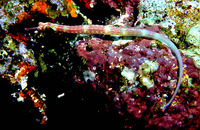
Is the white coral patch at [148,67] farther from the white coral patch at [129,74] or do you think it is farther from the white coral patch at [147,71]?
the white coral patch at [129,74]

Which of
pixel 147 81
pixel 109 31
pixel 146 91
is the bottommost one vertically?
Result: pixel 146 91

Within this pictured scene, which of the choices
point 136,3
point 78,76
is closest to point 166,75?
point 78,76

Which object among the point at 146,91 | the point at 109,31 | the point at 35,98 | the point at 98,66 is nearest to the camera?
the point at 146,91

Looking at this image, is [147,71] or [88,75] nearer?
[147,71]

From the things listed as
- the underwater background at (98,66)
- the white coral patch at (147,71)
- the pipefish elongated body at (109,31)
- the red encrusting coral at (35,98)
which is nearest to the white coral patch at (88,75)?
the underwater background at (98,66)

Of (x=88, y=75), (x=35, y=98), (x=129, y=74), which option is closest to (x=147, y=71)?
(x=129, y=74)

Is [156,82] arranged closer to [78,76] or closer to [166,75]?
[166,75]

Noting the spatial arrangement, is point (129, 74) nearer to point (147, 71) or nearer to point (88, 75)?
point (147, 71)

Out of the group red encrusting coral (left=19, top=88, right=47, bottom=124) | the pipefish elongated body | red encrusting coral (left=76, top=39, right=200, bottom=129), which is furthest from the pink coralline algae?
red encrusting coral (left=19, top=88, right=47, bottom=124)

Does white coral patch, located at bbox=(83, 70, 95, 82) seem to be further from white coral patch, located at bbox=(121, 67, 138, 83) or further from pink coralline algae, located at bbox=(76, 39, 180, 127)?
white coral patch, located at bbox=(121, 67, 138, 83)
